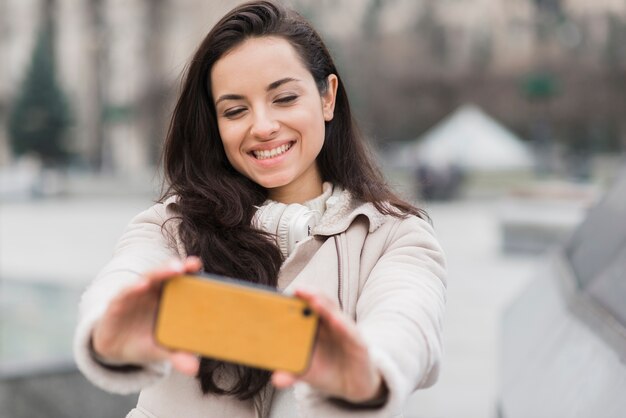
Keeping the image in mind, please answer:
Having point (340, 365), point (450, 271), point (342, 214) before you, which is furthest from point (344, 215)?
point (450, 271)

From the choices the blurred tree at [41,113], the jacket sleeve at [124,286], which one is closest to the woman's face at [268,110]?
the jacket sleeve at [124,286]

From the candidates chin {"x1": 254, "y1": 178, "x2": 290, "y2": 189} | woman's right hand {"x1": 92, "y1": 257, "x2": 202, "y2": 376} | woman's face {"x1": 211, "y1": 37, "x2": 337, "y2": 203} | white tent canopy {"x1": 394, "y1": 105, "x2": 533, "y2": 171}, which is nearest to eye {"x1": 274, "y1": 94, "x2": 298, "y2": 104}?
woman's face {"x1": 211, "y1": 37, "x2": 337, "y2": 203}

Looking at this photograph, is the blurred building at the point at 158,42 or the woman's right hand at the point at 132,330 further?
the blurred building at the point at 158,42

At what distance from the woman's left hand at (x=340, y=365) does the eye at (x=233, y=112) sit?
69cm

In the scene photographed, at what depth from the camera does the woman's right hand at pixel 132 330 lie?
127 cm

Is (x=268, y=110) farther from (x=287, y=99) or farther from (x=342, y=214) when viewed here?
(x=342, y=214)

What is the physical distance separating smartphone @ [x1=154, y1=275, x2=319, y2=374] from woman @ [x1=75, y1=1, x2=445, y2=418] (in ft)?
0.83

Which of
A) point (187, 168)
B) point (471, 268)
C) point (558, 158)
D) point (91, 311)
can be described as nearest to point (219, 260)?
point (187, 168)

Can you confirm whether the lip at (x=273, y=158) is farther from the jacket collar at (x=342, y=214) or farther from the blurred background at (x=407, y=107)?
the blurred background at (x=407, y=107)

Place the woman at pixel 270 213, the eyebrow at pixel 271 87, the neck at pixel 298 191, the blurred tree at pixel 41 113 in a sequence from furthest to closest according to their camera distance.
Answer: the blurred tree at pixel 41 113
the neck at pixel 298 191
the eyebrow at pixel 271 87
the woman at pixel 270 213

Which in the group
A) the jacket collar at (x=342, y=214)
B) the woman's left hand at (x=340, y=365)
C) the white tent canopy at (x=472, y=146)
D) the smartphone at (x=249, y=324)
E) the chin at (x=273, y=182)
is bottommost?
the white tent canopy at (x=472, y=146)

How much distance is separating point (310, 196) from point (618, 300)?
109 cm

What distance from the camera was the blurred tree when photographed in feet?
115

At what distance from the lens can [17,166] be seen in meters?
35.5
